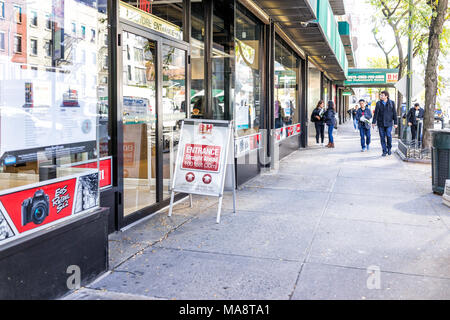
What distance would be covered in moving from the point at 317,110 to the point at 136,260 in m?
14.8

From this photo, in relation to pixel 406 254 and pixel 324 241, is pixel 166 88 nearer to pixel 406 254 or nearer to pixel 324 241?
pixel 324 241

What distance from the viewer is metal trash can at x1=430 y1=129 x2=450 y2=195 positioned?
784 cm

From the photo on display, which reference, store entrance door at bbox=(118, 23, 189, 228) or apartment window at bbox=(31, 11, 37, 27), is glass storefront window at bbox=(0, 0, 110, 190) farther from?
store entrance door at bbox=(118, 23, 189, 228)

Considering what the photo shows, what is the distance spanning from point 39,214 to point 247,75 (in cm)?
696

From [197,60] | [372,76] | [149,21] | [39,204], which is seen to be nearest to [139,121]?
[149,21]

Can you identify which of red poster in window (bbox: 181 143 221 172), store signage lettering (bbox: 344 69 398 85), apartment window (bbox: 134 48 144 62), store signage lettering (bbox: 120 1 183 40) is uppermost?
store signage lettering (bbox: 344 69 398 85)

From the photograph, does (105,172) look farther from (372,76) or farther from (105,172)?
(372,76)

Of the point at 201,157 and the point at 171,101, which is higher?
the point at 171,101

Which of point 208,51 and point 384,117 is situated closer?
point 208,51

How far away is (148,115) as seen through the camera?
Result: 6.35 meters

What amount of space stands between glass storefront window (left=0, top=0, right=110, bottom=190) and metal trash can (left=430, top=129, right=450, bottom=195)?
6.07 m

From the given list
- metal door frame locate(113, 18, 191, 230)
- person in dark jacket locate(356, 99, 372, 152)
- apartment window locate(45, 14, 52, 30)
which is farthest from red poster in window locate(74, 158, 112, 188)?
person in dark jacket locate(356, 99, 372, 152)

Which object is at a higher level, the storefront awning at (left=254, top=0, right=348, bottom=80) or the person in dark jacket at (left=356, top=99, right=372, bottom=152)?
the storefront awning at (left=254, top=0, right=348, bottom=80)

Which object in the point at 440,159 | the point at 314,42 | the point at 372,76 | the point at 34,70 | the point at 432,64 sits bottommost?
the point at 440,159
